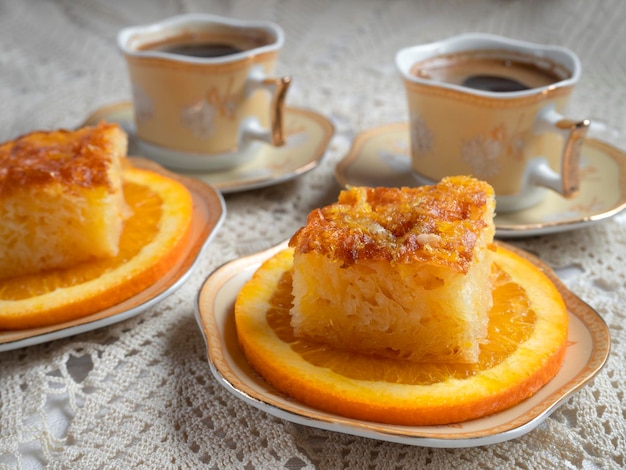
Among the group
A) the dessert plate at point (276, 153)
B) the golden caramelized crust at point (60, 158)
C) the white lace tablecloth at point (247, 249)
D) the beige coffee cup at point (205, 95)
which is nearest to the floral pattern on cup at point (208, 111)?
the beige coffee cup at point (205, 95)

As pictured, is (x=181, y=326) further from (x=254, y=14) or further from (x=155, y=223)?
(x=254, y=14)

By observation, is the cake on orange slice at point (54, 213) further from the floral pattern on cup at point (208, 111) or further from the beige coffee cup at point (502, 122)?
the beige coffee cup at point (502, 122)

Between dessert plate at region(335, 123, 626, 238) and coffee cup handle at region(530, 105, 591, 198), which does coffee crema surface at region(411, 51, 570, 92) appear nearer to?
coffee cup handle at region(530, 105, 591, 198)

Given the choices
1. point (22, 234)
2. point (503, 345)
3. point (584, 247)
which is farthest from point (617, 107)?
point (22, 234)

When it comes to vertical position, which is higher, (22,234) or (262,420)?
(22,234)

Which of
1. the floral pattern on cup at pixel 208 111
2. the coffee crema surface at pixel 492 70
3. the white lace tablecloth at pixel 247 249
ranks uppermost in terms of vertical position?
the coffee crema surface at pixel 492 70

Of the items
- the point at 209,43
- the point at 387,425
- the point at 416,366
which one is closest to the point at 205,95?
the point at 209,43

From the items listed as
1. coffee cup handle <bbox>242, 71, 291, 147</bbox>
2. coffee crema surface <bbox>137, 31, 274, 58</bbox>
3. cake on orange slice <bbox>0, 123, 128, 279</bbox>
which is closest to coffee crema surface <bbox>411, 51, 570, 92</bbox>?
coffee cup handle <bbox>242, 71, 291, 147</bbox>
